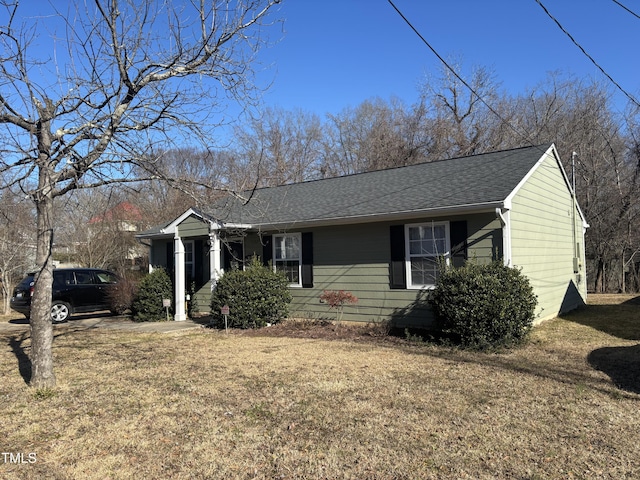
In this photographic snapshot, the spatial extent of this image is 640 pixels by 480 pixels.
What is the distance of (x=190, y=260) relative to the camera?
14.6 meters

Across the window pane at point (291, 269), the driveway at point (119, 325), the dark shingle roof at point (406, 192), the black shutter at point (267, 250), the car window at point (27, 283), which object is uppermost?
the dark shingle roof at point (406, 192)

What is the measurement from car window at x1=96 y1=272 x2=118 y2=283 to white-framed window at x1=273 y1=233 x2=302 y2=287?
19.4ft

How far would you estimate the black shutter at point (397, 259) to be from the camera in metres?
10.2

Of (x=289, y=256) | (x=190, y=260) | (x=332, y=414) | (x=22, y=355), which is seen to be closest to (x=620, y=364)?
(x=332, y=414)

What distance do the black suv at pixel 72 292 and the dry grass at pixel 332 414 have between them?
5566 mm

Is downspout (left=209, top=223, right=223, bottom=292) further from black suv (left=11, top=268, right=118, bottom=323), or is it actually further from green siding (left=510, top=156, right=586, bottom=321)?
green siding (left=510, top=156, right=586, bottom=321)

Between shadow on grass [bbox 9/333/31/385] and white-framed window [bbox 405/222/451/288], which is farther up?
white-framed window [bbox 405/222/451/288]

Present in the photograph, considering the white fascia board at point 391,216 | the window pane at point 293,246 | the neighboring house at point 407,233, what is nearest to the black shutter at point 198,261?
the neighboring house at point 407,233

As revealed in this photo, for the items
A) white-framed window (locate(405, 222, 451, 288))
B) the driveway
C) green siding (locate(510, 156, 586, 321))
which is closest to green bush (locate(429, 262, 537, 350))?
green siding (locate(510, 156, 586, 321))

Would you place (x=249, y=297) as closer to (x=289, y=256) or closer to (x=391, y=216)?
(x=289, y=256)

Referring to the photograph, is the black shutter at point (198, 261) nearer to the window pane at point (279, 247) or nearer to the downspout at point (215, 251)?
the downspout at point (215, 251)

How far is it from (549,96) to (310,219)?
19037mm

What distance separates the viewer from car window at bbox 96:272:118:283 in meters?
14.7

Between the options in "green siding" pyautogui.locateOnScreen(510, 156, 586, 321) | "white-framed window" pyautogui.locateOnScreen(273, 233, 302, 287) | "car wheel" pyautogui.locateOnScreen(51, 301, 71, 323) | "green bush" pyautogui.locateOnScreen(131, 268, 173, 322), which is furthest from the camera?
"car wheel" pyautogui.locateOnScreen(51, 301, 71, 323)
